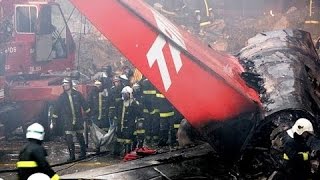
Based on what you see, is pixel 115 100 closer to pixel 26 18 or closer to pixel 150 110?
pixel 150 110

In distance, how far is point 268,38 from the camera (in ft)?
33.0

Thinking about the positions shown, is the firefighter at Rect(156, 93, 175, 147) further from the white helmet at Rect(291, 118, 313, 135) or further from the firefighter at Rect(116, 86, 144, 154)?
the white helmet at Rect(291, 118, 313, 135)

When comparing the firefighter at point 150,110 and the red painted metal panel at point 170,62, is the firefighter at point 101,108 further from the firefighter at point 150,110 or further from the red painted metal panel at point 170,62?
the red painted metal panel at point 170,62

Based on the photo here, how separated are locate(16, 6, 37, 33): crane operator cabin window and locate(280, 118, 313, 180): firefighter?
1075cm

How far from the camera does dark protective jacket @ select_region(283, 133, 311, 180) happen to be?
6418 mm

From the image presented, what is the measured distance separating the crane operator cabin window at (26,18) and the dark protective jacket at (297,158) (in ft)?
35.3

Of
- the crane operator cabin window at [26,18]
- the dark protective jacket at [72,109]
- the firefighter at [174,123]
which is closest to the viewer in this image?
the dark protective jacket at [72,109]

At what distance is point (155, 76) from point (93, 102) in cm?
671

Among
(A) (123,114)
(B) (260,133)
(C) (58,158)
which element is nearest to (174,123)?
(A) (123,114)

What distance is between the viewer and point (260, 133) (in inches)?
283

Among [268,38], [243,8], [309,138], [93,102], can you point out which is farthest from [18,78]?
[243,8]

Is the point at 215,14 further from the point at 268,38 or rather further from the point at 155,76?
the point at 155,76

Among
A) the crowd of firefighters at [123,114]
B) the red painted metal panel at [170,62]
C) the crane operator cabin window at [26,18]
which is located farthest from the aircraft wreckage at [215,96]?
the crane operator cabin window at [26,18]

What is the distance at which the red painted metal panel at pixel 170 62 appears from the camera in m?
6.17
